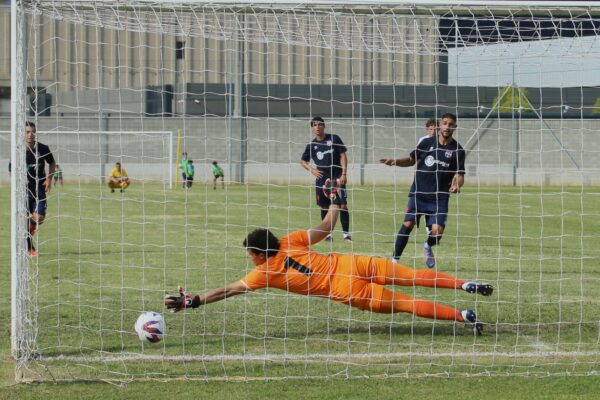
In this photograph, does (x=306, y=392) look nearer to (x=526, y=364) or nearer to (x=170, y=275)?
(x=526, y=364)

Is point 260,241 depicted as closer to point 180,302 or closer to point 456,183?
point 180,302

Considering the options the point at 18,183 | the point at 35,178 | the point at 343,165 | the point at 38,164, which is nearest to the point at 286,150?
the point at 343,165

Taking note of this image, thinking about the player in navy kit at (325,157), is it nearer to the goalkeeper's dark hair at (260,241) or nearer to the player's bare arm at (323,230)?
the player's bare arm at (323,230)

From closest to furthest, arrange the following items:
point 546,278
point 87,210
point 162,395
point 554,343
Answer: point 162,395 < point 554,343 < point 546,278 < point 87,210

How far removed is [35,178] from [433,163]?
5500mm

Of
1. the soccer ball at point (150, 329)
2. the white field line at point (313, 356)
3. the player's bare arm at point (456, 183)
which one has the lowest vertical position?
the white field line at point (313, 356)

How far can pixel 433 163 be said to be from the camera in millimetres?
11203

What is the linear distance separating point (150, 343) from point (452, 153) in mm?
5373

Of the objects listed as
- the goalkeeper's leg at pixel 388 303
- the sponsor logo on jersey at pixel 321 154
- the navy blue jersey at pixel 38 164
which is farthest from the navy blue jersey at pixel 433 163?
the navy blue jersey at pixel 38 164

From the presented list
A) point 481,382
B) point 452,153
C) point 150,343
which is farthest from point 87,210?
point 481,382

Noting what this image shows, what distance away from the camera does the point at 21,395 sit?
5.89 m

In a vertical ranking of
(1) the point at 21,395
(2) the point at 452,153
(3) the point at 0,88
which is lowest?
(1) the point at 21,395

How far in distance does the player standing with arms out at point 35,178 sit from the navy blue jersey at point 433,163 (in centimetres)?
422

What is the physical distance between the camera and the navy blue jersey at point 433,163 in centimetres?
1086
